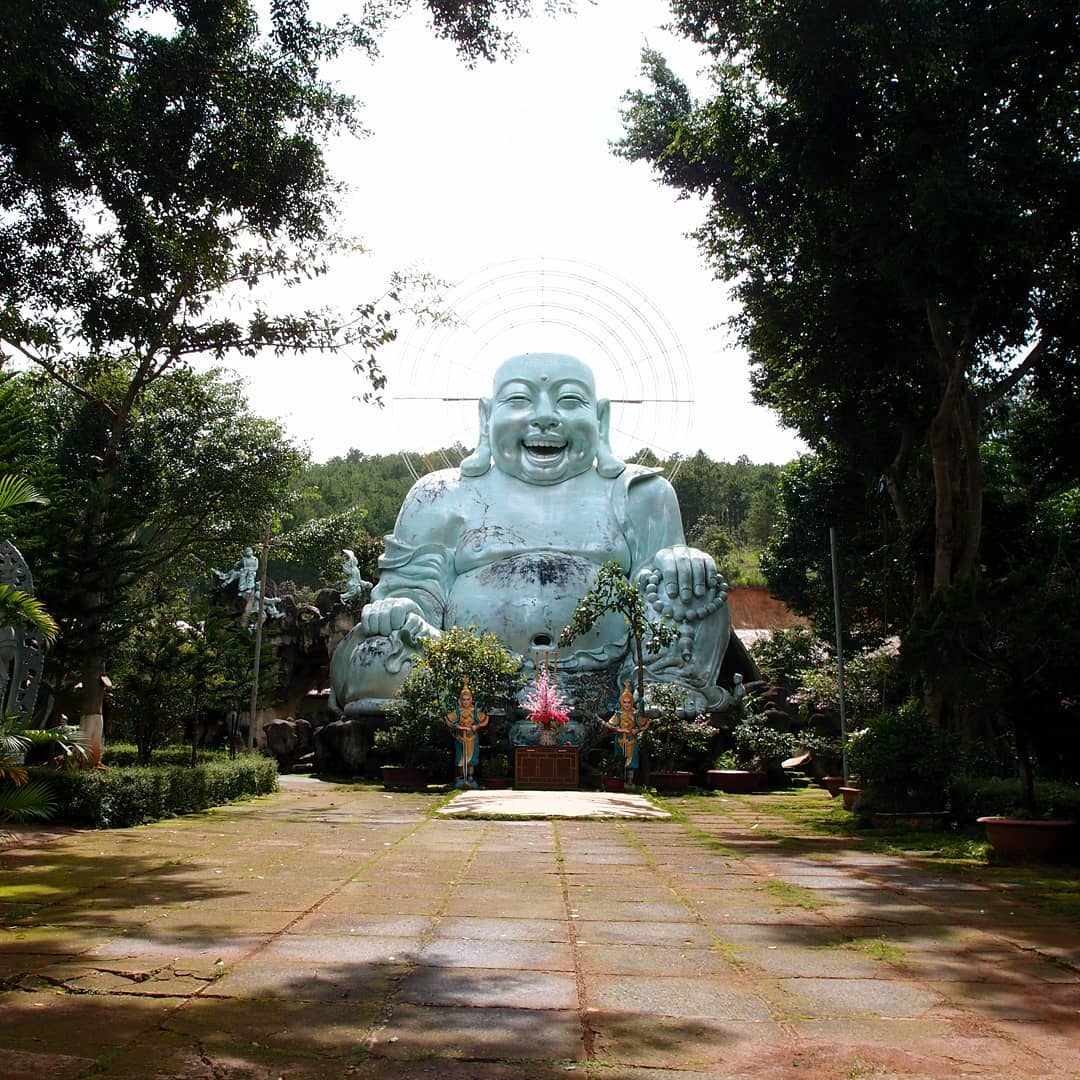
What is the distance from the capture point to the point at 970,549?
10.6 meters

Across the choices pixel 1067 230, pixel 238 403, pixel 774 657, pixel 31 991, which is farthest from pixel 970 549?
pixel 774 657

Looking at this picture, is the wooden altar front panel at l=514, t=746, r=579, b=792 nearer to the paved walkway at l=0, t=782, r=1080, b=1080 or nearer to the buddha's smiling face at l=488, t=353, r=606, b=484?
the buddha's smiling face at l=488, t=353, r=606, b=484

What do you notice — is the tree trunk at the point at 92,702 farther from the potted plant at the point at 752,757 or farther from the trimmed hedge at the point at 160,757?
the potted plant at the point at 752,757

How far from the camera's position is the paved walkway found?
9.23 feet

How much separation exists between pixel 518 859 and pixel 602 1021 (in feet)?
12.1

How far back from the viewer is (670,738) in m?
14.0

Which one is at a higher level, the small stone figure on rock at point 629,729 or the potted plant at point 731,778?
the small stone figure on rock at point 629,729

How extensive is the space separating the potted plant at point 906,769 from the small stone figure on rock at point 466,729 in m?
5.16

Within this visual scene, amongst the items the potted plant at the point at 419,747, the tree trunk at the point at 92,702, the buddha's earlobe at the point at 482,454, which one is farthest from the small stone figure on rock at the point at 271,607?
the tree trunk at the point at 92,702

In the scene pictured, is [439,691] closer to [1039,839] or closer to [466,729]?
[466,729]

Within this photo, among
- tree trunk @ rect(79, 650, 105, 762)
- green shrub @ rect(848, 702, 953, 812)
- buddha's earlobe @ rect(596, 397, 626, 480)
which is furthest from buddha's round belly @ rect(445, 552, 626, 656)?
green shrub @ rect(848, 702, 953, 812)

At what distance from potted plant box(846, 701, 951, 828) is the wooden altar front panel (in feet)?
14.6

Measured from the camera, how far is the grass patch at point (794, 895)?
5219 millimetres

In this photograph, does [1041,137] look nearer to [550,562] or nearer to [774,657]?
[550,562]
